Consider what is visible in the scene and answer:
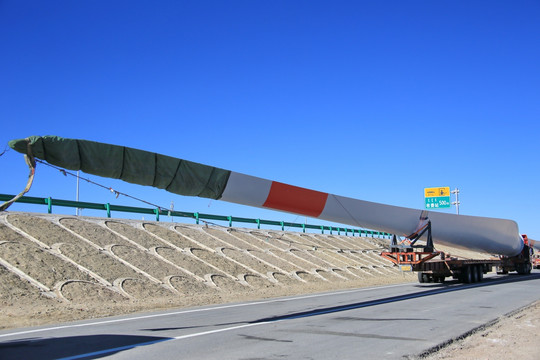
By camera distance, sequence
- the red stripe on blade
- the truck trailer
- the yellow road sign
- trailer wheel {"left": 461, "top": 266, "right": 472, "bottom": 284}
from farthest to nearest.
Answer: the yellow road sign, trailer wheel {"left": 461, "top": 266, "right": 472, "bottom": 284}, the truck trailer, the red stripe on blade

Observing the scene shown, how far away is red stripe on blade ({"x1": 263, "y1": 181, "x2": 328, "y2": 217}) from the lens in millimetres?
13555

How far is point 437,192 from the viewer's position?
169 feet

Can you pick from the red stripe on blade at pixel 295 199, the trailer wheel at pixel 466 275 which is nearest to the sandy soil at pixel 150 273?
the red stripe on blade at pixel 295 199

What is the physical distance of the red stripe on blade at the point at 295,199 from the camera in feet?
44.5

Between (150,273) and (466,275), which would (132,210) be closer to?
(150,273)

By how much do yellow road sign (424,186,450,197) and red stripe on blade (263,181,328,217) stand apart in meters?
39.9

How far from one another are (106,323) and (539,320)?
33.2 ft

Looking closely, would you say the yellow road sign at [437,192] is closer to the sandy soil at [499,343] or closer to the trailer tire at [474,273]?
the trailer tire at [474,273]

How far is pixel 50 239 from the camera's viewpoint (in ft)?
62.1

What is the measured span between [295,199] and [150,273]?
836 centimetres

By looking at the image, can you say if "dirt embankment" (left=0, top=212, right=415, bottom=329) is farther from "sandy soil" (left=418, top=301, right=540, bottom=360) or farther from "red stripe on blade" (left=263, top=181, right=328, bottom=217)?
"sandy soil" (left=418, top=301, right=540, bottom=360)

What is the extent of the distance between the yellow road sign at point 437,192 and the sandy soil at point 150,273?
22.7 m

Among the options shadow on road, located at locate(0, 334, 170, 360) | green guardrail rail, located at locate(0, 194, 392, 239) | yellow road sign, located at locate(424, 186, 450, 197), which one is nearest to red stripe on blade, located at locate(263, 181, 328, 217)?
green guardrail rail, located at locate(0, 194, 392, 239)

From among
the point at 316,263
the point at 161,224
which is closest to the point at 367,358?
the point at 161,224
